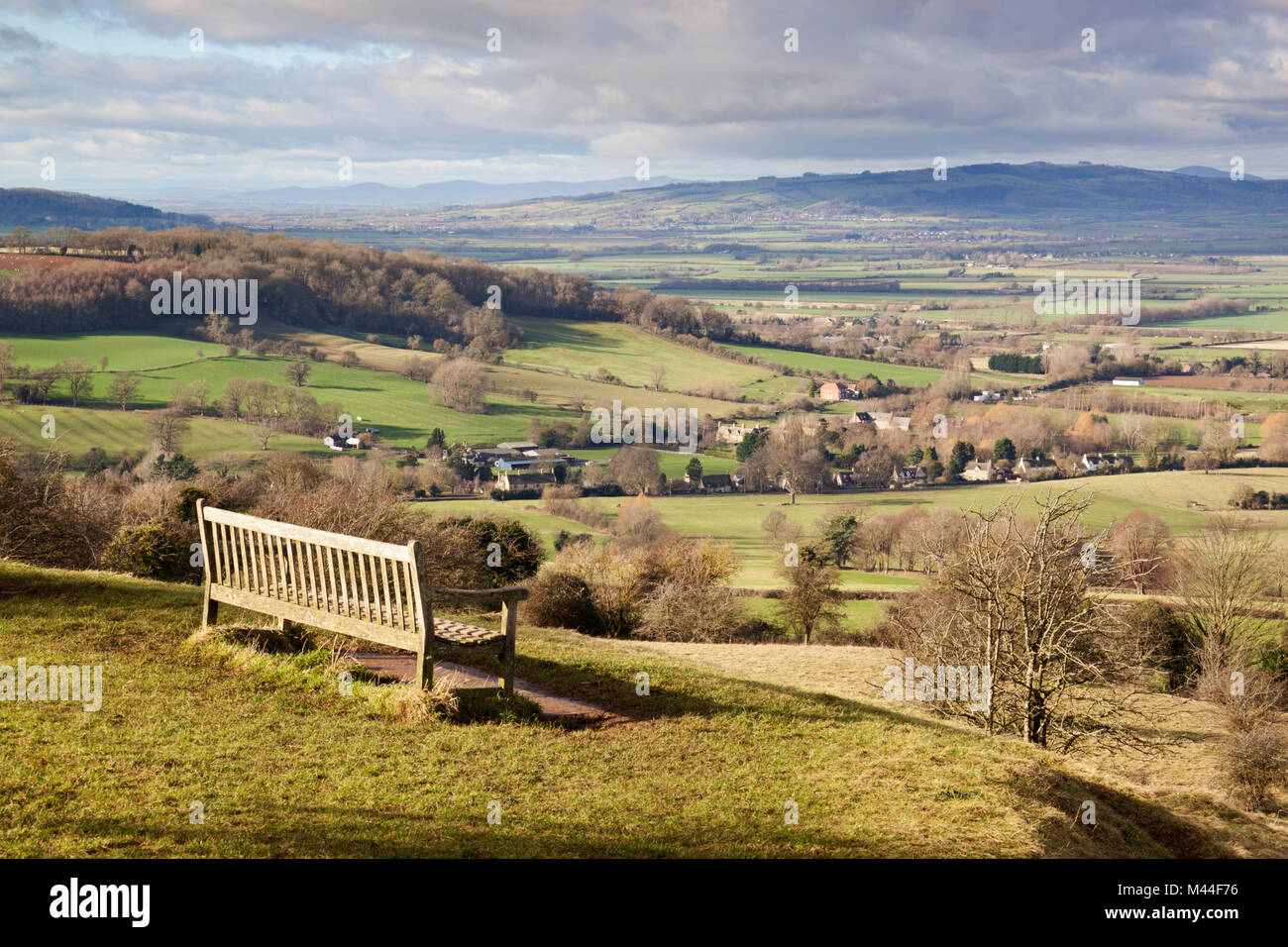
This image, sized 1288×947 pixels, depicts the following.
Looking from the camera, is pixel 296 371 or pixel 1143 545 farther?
pixel 296 371

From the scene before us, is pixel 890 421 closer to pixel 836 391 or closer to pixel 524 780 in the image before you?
pixel 836 391

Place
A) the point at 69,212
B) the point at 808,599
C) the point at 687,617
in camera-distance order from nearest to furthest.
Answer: the point at 687,617 → the point at 808,599 → the point at 69,212

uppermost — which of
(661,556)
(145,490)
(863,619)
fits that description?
(145,490)

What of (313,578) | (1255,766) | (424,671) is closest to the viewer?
(424,671)

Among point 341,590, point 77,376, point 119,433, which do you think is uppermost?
point 77,376

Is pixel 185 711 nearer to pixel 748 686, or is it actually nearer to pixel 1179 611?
pixel 748 686

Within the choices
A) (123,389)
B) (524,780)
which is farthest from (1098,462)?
(524,780)
